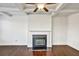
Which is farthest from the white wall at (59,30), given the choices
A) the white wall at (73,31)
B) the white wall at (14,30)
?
the white wall at (14,30)

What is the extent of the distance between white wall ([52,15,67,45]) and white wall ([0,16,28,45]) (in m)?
2.16

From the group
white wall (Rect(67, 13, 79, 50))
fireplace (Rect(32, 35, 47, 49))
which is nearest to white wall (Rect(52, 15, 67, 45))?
white wall (Rect(67, 13, 79, 50))

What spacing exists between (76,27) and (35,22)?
9.73 ft

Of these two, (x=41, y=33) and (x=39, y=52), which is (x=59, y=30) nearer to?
(x=41, y=33)

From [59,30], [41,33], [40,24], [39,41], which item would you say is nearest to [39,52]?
[39,41]

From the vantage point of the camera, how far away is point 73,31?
894 centimetres

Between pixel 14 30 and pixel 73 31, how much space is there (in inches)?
172

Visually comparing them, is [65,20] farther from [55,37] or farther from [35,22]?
[35,22]

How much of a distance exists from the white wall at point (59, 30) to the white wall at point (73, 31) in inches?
24.2

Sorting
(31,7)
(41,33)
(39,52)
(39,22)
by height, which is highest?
(31,7)

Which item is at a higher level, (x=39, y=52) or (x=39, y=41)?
(x=39, y=41)

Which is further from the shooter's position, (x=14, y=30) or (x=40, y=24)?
Result: (x=14, y=30)

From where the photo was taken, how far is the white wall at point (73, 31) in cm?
831

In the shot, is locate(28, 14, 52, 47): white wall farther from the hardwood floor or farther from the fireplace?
the hardwood floor
